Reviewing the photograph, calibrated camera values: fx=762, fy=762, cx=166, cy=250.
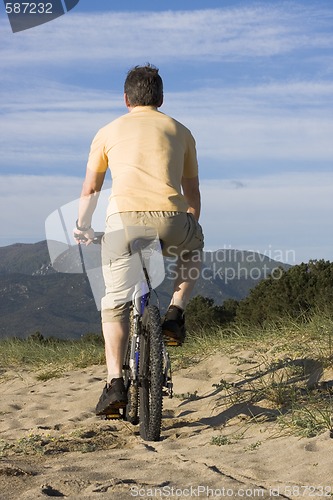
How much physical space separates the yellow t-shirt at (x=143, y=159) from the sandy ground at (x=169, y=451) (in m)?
1.55

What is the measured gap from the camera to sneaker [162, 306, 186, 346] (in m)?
5.18

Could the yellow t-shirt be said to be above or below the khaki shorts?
above

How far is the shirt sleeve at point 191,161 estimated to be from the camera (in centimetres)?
527

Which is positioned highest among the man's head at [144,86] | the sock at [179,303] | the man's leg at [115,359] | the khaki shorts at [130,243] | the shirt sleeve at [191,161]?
the man's head at [144,86]

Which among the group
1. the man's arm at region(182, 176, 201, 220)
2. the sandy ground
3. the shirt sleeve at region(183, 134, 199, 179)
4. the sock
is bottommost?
the sandy ground

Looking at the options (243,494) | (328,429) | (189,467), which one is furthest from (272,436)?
(243,494)

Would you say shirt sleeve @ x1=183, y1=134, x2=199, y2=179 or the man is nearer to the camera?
the man

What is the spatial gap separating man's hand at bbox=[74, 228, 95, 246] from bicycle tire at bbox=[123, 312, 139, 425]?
1.96ft

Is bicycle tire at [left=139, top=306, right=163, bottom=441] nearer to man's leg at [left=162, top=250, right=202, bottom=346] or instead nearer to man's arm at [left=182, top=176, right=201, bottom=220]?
man's leg at [left=162, top=250, right=202, bottom=346]

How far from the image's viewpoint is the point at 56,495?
150 inches

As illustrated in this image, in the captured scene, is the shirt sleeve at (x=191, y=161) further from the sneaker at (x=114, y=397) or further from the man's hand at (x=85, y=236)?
the sneaker at (x=114, y=397)

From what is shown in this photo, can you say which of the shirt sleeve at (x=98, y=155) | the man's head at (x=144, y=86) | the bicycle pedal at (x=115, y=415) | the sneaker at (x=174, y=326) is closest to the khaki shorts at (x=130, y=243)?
the sneaker at (x=174, y=326)

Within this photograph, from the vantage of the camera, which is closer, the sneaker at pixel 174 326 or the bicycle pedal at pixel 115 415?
the sneaker at pixel 174 326

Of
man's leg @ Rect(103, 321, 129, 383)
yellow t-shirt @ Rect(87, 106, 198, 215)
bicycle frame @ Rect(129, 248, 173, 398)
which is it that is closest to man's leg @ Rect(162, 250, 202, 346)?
bicycle frame @ Rect(129, 248, 173, 398)
